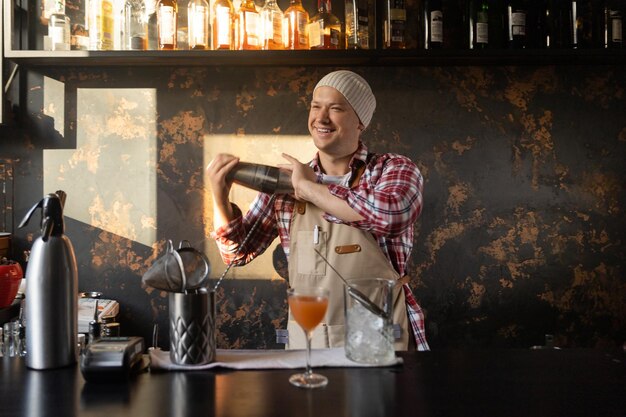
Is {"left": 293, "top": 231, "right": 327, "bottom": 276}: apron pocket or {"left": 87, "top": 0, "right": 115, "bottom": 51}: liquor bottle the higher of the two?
{"left": 87, "top": 0, "right": 115, "bottom": 51}: liquor bottle

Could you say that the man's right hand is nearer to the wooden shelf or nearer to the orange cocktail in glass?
the wooden shelf

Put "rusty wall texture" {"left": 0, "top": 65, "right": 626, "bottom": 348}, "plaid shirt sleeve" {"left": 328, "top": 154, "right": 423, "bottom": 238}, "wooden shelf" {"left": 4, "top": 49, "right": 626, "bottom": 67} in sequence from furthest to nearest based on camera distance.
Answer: "rusty wall texture" {"left": 0, "top": 65, "right": 626, "bottom": 348}, "wooden shelf" {"left": 4, "top": 49, "right": 626, "bottom": 67}, "plaid shirt sleeve" {"left": 328, "top": 154, "right": 423, "bottom": 238}

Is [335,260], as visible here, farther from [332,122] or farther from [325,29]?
[325,29]

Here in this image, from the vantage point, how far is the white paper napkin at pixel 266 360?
1.16m

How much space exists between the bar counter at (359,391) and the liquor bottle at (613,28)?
1519 mm

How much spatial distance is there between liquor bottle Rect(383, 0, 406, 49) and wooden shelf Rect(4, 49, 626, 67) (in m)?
0.06

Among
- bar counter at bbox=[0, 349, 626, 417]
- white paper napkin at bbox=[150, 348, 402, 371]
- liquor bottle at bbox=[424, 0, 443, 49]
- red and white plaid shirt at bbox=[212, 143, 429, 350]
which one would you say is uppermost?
liquor bottle at bbox=[424, 0, 443, 49]

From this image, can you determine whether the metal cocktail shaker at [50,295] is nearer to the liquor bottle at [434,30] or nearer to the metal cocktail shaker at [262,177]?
the metal cocktail shaker at [262,177]

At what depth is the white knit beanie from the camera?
1.91 meters

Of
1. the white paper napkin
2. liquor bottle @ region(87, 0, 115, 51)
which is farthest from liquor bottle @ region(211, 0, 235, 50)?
the white paper napkin

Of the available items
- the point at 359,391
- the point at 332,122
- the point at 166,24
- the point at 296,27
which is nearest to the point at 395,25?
the point at 296,27

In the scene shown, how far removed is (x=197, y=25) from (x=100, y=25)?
1.24 feet

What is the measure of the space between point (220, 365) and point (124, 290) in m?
1.46

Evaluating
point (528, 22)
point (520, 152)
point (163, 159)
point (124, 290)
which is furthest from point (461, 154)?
point (124, 290)
